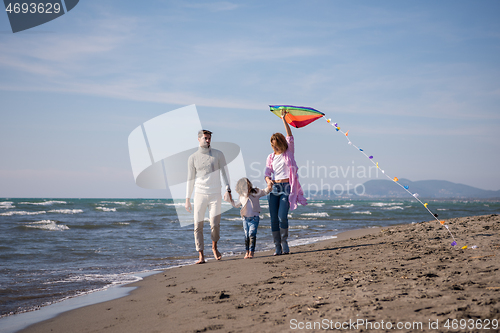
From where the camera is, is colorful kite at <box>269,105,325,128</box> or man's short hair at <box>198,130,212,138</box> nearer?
man's short hair at <box>198,130,212,138</box>

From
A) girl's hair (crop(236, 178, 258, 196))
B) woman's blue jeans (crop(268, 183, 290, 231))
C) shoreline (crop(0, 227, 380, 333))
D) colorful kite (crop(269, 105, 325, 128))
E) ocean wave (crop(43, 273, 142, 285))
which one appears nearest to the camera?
shoreline (crop(0, 227, 380, 333))

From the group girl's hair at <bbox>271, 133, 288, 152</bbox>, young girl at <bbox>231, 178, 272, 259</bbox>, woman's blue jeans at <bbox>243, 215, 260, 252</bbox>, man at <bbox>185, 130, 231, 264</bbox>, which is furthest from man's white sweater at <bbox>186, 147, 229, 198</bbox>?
girl's hair at <bbox>271, 133, 288, 152</bbox>

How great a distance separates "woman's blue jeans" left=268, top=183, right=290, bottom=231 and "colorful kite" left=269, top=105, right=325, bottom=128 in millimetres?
1294

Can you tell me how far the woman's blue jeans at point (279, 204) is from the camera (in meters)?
5.75

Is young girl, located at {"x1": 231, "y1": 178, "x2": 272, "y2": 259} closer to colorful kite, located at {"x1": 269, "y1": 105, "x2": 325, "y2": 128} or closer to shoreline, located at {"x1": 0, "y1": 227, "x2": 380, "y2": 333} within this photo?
colorful kite, located at {"x1": 269, "y1": 105, "x2": 325, "y2": 128}

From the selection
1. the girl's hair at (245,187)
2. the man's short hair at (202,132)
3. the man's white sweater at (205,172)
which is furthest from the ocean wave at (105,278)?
the man's short hair at (202,132)

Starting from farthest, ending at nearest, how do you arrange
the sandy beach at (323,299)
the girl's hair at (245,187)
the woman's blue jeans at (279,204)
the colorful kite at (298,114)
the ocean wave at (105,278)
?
the colorful kite at (298,114)
the girl's hair at (245,187)
the woman's blue jeans at (279,204)
the ocean wave at (105,278)
the sandy beach at (323,299)

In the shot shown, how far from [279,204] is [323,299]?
305 centimetres

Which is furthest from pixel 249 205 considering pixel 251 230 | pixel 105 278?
pixel 105 278

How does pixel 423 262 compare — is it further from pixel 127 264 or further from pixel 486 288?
pixel 127 264

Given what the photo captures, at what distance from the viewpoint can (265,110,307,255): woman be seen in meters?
5.76

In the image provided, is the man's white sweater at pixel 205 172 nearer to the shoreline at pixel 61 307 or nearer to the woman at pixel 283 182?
the woman at pixel 283 182

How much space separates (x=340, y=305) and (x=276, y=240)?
338cm

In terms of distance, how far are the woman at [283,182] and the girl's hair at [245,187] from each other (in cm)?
33
